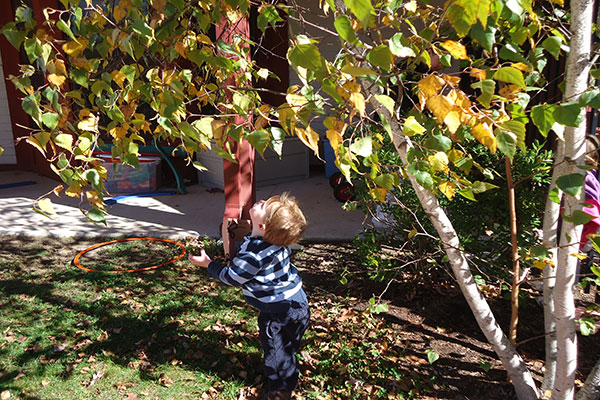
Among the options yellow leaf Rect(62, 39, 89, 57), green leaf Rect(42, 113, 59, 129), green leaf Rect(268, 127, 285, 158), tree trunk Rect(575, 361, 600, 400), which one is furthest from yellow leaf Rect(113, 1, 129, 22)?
tree trunk Rect(575, 361, 600, 400)

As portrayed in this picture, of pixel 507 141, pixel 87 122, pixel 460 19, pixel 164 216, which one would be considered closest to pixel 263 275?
pixel 87 122

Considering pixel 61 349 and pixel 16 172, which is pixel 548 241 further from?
pixel 16 172

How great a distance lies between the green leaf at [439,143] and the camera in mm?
1634

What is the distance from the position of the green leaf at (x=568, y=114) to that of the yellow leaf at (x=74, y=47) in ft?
5.53

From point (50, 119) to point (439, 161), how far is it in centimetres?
138

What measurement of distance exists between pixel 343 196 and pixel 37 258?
144 inches

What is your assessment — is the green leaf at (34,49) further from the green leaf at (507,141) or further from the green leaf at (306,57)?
the green leaf at (507,141)

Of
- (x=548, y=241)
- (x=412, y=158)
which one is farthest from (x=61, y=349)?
(x=548, y=241)

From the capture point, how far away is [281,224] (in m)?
2.55

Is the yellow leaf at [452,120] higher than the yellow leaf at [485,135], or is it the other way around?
the yellow leaf at [452,120]

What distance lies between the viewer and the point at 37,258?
4934 mm

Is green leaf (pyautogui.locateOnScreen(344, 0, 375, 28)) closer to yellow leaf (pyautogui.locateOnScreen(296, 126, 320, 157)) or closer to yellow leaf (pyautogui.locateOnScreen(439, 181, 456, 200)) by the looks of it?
yellow leaf (pyautogui.locateOnScreen(296, 126, 320, 157))

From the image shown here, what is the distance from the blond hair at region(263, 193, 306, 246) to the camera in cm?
255

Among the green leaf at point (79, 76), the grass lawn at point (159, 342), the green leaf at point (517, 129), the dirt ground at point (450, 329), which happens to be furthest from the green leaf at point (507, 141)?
the grass lawn at point (159, 342)
